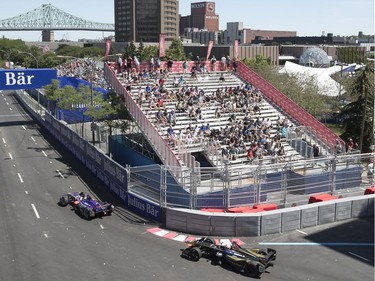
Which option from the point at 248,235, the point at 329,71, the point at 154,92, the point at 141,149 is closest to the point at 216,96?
the point at 154,92

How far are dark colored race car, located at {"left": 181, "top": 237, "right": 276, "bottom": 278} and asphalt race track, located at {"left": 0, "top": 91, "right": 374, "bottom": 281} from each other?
32 centimetres

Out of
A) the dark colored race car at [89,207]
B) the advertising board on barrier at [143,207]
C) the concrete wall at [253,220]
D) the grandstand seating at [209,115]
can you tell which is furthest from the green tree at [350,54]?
the dark colored race car at [89,207]

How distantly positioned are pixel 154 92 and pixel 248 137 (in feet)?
28.1

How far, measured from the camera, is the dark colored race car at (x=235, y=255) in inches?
685

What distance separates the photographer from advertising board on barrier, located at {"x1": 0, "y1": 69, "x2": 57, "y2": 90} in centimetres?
4875

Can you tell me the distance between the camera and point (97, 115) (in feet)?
121

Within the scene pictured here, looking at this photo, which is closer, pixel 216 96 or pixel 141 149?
pixel 141 149

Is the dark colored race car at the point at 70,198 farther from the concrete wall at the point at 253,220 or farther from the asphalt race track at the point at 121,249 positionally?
the concrete wall at the point at 253,220

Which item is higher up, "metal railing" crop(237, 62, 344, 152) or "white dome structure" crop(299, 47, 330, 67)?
"white dome structure" crop(299, 47, 330, 67)

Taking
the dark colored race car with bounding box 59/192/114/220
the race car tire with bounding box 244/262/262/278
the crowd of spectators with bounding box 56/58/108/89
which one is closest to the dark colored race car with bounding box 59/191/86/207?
the dark colored race car with bounding box 59/192/114/220

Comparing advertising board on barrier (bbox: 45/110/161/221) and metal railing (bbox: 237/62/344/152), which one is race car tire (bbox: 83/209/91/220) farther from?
metal railing (bbox: 237/62/344/152)

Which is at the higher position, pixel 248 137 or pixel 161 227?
pixel 248 137

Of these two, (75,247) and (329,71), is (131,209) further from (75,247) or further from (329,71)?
(329,71)

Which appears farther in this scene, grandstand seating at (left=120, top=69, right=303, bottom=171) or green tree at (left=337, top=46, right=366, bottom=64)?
green tree at (left=337, top=46, right=366, bottom=64)
